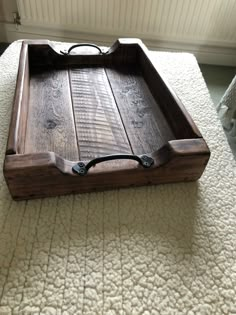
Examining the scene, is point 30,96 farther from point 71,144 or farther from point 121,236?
point 121,236

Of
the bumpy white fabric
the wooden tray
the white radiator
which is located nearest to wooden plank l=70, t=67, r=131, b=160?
the wooden tray

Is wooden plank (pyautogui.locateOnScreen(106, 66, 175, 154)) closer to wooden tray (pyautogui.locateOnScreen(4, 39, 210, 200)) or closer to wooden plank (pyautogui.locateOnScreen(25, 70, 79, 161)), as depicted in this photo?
wooden tray (pyautogui.locateOnScreen(4, 39, 210, 200))

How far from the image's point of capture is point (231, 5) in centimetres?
163

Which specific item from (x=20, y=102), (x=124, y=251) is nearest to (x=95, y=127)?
(x=20, y=102)

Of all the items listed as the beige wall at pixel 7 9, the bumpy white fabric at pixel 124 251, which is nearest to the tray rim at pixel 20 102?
the bumpy white fabric at pixel 124 251

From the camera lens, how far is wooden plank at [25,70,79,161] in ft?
2.00

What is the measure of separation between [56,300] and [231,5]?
1.86 m

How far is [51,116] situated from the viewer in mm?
697

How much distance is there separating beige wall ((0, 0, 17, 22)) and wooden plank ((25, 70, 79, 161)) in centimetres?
122

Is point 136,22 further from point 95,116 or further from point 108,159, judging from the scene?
point 108,159

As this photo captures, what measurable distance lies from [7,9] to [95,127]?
1.57 m

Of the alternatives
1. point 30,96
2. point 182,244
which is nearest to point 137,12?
point 30,96

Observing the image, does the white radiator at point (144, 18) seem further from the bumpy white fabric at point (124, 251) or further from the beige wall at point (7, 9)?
the bumpy white fabric at point (124, 251)

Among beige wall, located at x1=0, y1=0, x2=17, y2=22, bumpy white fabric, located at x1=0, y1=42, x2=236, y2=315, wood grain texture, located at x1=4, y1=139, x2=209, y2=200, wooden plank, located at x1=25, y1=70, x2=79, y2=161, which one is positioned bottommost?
beige wall, located at x1=0, y1=0, x2=17, y2=22
